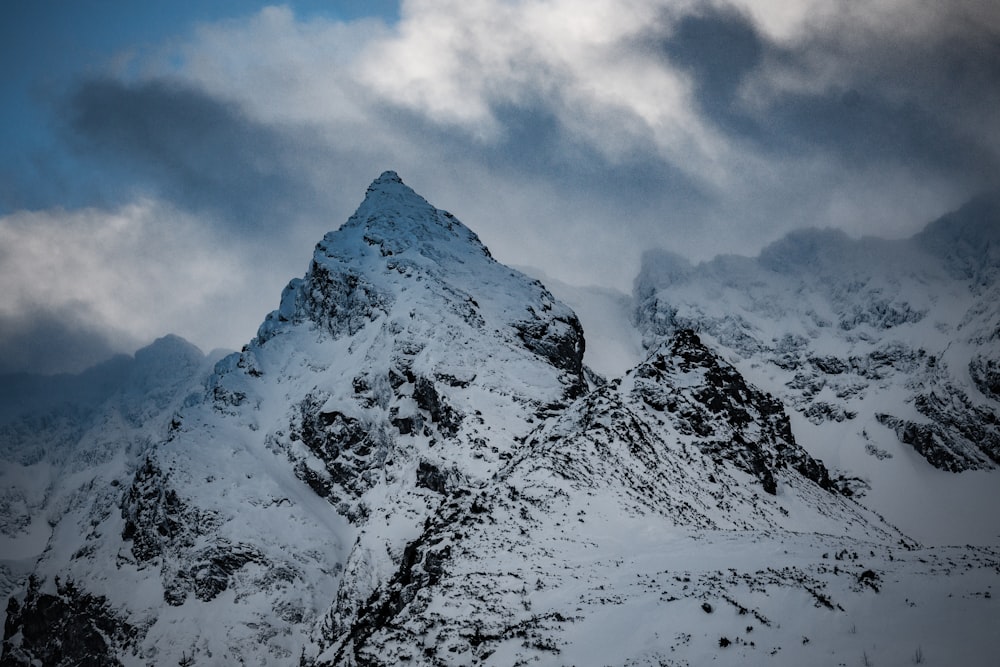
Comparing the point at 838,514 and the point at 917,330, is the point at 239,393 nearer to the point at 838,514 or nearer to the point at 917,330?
the point at 838,514

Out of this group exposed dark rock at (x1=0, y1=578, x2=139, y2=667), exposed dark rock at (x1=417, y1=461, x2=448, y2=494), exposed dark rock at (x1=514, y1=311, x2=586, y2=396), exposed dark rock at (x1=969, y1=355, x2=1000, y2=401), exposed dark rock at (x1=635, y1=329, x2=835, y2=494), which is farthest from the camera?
exposed dark rock at (x1=969, y1=355, x2=1000, y2=401)

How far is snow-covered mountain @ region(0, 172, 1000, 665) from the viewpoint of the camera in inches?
837

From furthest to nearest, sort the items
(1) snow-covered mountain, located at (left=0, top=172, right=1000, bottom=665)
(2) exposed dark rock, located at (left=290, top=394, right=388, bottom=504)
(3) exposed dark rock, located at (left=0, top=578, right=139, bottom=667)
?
(2) exposed dark rock, located at (left=290, top=394, right=388, bottom=504) → (3) exposed dark rock, located at (left=0, top=578, right=139, bottom=667) → (1) snow-covered mountain, located at (left=0, top=172, right=1000, bottom=665)

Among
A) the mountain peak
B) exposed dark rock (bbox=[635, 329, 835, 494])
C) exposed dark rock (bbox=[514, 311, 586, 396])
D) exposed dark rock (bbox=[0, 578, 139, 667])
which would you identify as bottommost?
exposed dark rock (bbox=[0, 578, 139, 667])

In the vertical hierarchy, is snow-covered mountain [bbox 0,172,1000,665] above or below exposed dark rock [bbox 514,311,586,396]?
below

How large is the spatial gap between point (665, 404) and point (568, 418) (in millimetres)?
11002

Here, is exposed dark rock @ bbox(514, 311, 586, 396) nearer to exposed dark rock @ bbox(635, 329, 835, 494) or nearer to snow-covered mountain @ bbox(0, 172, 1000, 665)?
snow-covered mountain @ bbox(0, 172, 1000, 665)

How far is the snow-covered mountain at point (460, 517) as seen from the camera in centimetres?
2127

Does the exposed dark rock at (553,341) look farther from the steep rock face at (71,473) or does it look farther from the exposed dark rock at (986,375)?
the exposed dark rock at (986,375)

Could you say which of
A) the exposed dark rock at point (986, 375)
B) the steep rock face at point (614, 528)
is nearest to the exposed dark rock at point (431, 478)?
the steep rock face at point (614, 528)

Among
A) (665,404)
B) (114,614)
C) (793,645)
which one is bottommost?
(114,614)

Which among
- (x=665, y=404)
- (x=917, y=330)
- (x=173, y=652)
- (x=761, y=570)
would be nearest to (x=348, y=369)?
(x=173, y=652)

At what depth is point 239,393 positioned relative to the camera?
90125 mm

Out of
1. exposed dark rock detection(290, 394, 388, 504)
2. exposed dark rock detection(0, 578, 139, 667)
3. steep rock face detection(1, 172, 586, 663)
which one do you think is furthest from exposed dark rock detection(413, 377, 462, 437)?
exposed dark rock detection(0, 578, 139, 667)
